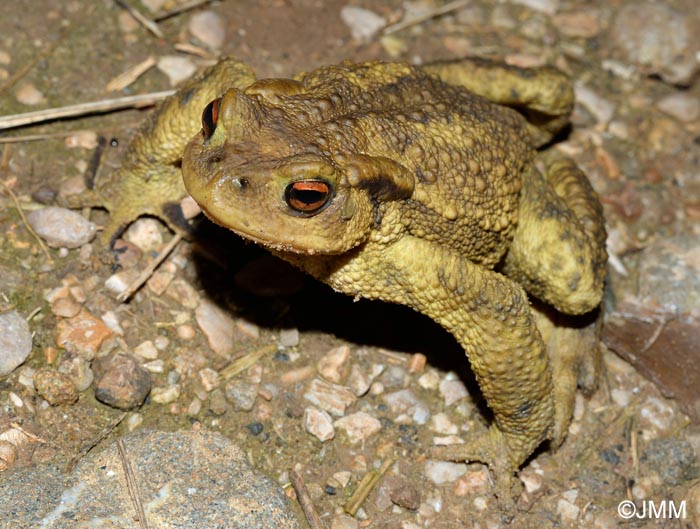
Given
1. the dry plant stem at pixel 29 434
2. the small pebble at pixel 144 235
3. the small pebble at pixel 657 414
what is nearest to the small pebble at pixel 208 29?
the small pebble at pixel 144 235

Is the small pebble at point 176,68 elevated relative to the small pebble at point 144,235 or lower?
elevated

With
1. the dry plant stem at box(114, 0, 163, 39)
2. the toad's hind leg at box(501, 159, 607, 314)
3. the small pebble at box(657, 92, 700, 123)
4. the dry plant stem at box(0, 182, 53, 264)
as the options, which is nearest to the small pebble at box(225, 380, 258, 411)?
the dry plant stem at box(0, 182, 53, 264)

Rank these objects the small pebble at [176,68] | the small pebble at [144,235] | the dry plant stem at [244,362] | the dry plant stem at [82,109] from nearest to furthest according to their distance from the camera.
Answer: the dry plant stem at [244,362], the small pebble at [144,235], the dry plant stem at [82,109], the small pebble at [176,68]

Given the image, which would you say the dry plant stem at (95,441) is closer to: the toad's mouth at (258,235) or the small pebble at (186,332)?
the small pebble at (186,332)

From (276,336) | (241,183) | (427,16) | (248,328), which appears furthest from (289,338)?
(427,16)

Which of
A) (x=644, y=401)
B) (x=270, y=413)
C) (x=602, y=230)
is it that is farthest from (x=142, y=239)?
(x=644, y=401)

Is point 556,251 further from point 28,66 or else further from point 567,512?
point 28,66

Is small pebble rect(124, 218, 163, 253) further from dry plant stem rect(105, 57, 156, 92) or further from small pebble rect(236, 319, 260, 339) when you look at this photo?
dry plant stem rect(105, 57, 156, 92)

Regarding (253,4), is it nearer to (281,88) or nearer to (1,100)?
(1,100)
